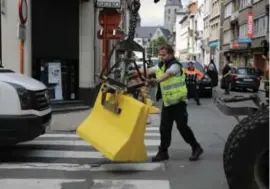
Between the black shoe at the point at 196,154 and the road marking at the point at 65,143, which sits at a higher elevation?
the black shoe at the point at 196,154

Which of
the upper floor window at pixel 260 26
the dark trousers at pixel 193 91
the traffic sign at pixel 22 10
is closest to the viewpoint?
the traffic sign at pixel 22 10

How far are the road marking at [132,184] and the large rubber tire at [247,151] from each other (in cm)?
126

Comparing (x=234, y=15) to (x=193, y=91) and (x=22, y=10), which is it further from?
(x=22, y=10)

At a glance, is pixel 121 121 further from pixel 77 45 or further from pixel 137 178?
pixel 77 45

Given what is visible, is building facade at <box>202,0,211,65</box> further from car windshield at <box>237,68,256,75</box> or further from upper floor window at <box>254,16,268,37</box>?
car windshield at <box>237,68,256,75</box>

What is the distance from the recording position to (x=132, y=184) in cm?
672

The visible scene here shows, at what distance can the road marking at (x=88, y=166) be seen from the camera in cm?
761

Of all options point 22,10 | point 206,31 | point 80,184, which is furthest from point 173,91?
point 206,31

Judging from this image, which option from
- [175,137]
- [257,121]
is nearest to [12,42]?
[175,137]

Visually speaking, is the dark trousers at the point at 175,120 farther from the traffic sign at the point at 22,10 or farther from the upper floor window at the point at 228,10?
the upper floor window at the point at 228,10

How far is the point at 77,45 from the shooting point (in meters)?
16.5

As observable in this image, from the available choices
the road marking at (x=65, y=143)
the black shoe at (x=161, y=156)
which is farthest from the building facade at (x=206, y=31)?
the black shoe at (x=161, y=156)

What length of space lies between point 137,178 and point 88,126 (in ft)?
3.99

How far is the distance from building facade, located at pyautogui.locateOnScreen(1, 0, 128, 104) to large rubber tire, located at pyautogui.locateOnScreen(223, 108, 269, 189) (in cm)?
1102
